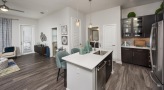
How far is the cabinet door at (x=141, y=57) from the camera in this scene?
357 cm

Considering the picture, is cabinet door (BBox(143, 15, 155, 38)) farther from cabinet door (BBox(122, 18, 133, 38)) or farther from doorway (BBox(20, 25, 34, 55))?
doorway (BBox(20, 25, 34, 55))

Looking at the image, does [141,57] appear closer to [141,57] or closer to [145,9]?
[141,57]

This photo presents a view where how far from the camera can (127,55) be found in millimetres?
4090

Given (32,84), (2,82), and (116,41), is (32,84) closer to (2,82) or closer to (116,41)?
(2,82)

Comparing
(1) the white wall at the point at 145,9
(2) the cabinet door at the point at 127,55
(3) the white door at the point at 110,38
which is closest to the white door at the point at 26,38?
(3) the white door at the point at 110,38

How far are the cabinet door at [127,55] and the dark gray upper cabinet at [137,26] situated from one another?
0.76 meters

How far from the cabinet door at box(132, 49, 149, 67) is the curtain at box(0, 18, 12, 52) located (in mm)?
7941

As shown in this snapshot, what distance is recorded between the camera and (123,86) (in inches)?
91.0

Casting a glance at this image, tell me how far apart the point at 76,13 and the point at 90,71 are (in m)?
4.03

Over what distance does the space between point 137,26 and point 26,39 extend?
801 cm

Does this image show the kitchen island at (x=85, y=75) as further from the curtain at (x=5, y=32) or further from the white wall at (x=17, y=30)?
the white wall at (x=17, y=30)

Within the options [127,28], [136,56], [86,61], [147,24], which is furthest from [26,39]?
[147,24]

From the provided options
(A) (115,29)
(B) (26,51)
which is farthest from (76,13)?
(B) (26,51)

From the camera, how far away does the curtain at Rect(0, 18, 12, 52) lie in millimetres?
5207
